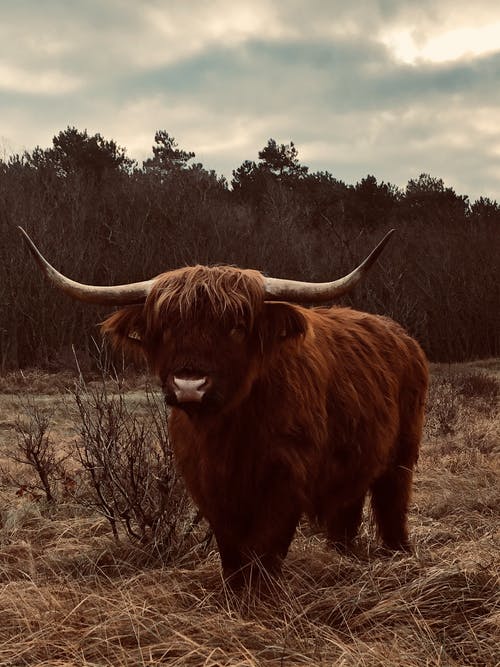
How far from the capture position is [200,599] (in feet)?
10.2

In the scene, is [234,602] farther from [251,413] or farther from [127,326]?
[127,326]

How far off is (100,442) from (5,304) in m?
16.9

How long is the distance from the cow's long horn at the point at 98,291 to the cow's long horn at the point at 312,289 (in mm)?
513

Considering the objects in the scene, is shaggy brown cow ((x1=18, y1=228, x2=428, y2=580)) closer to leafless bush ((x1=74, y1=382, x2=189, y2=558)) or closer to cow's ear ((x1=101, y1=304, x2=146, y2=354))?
cow's ear ((x1=101, y1=304, x2=146, y2=354))

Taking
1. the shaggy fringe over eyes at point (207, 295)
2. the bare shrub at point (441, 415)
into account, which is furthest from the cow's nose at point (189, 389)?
the bare shrub at point (441, 415)

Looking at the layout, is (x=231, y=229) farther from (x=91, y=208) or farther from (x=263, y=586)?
(x=263, y=586)

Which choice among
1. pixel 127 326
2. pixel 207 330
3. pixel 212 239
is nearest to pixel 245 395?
pixel 207 330

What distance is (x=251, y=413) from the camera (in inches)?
121

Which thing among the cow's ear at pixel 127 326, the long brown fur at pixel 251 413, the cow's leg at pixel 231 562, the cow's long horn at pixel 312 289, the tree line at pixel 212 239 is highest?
the tree line at pixel 212 239

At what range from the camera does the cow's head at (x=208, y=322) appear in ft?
9.07

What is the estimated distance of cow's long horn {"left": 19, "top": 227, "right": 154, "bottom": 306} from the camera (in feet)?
10.4

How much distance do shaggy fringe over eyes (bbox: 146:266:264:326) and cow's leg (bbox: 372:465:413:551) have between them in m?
1.85

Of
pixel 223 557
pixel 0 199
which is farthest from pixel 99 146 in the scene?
pixel 223 557

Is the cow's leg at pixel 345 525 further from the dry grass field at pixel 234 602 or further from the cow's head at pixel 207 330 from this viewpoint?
the cow's head at pixel 207 330
